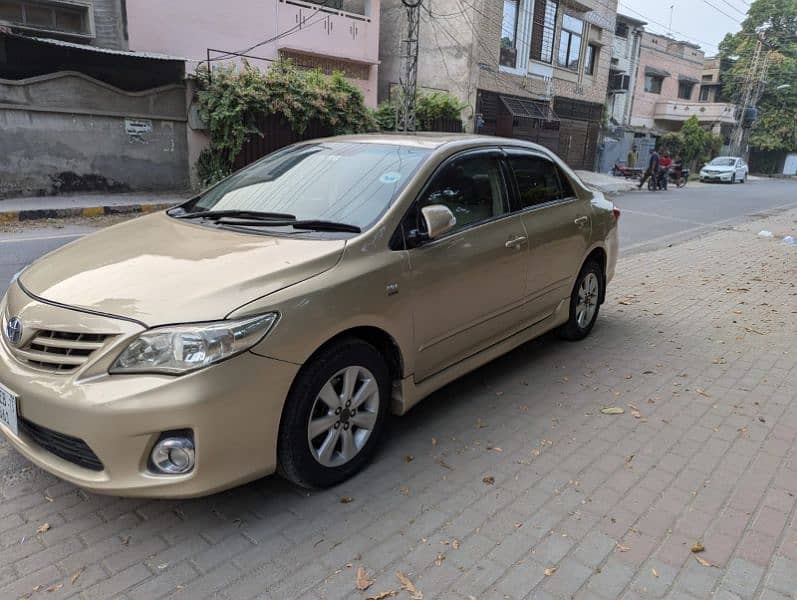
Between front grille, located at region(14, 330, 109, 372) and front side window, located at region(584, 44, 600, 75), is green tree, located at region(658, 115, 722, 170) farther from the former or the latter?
front grille, located at region(14, 330, 109, 372)

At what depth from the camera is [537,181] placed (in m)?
4.58

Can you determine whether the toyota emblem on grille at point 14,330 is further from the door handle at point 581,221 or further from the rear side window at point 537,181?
the door handle at point 581,221

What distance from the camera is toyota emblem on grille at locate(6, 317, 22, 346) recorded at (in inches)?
104

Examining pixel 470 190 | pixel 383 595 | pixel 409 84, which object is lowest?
pixel 383 595

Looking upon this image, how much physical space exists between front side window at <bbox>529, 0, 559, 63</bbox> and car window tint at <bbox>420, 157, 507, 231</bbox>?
24309mm

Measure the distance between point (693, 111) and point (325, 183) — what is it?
46.4 m

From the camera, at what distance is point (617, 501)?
300cm

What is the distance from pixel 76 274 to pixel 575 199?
3.68 m

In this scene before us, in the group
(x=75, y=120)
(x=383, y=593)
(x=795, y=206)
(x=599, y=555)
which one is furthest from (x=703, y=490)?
(x=795, y=206)

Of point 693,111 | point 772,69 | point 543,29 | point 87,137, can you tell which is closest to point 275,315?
point 87,137

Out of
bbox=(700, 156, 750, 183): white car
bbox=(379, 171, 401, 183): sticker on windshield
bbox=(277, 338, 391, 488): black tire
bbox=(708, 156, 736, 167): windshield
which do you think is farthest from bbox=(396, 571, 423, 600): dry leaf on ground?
bbox=(708, 156, 736, 167): windshield

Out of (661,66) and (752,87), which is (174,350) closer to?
(661,66)

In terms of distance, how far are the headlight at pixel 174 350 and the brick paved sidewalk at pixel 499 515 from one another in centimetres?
79

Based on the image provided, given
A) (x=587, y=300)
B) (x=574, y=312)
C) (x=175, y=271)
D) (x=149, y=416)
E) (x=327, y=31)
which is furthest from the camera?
(x=327, y=31)
